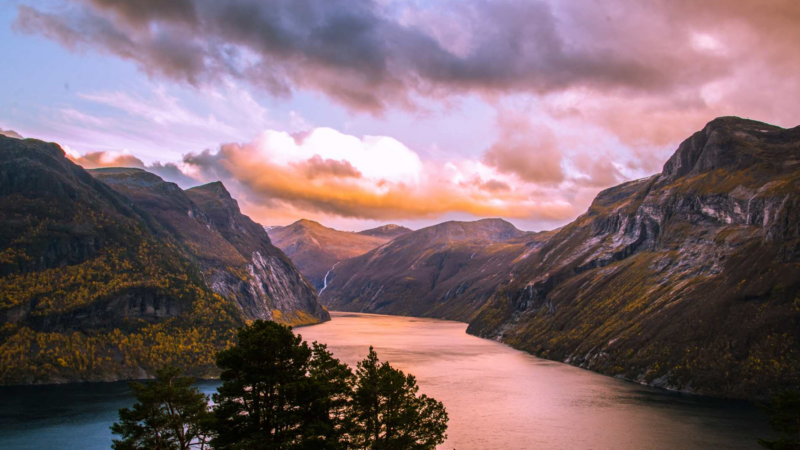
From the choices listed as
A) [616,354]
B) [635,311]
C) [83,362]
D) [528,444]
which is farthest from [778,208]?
Result: [83,362]

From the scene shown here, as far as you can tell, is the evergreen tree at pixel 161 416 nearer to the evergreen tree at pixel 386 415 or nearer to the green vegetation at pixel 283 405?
the green vegetation at pixel 283 405

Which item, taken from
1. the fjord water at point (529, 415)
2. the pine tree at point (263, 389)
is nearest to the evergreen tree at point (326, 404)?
the pine tree at point (263, 389)

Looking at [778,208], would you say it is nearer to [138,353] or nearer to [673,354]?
[673,354]

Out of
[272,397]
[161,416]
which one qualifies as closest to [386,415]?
[272,397]

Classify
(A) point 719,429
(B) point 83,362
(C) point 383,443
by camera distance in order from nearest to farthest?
(C) point 383,443, (A) point 719,429, (B) point 83,362

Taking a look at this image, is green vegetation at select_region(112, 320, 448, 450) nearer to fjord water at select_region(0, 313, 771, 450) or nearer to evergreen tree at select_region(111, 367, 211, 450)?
evergreen tree at select_region(111, 367, 211, 450)
